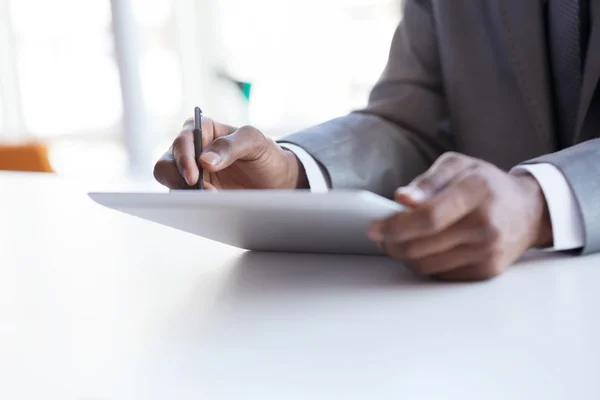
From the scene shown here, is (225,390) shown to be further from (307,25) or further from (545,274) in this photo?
(307,25)

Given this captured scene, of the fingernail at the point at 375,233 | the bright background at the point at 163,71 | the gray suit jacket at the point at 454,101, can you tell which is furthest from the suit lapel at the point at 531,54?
the bright background at the point at 163,71

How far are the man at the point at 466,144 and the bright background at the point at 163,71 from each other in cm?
315

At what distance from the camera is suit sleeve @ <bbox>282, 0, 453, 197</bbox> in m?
0.96

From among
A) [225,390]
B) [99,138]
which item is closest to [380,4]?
[99,138]

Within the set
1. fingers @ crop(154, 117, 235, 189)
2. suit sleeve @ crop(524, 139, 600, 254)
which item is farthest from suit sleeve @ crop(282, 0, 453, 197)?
suit sleeve @ crop(524, 139, 600, 254)

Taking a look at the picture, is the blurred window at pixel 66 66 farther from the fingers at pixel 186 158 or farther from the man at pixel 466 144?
the fingers at pixel 186 158

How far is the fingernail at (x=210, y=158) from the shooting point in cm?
75

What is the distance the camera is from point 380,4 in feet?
13.5

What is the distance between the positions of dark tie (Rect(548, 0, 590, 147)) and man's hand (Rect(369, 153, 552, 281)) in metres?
0.39

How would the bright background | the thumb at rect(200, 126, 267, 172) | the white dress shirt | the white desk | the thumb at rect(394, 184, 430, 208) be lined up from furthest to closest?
1. the bright background
2. the thumb at rect(200, 126, 267, 172)
3. the white dress shirt
4. the thumb at rect(394, 184, 430, 208)
5. the white desk

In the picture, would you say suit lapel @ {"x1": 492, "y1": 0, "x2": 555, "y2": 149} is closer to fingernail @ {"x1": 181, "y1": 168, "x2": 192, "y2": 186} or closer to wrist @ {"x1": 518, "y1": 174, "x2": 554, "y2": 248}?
wrist @ {"x1": 518, "y1": 174, "x2": 554, "y2": 248}

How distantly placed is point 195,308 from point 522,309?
0.25m

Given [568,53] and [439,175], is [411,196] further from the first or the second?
[568,53]

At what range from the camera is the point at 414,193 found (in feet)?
1.82
